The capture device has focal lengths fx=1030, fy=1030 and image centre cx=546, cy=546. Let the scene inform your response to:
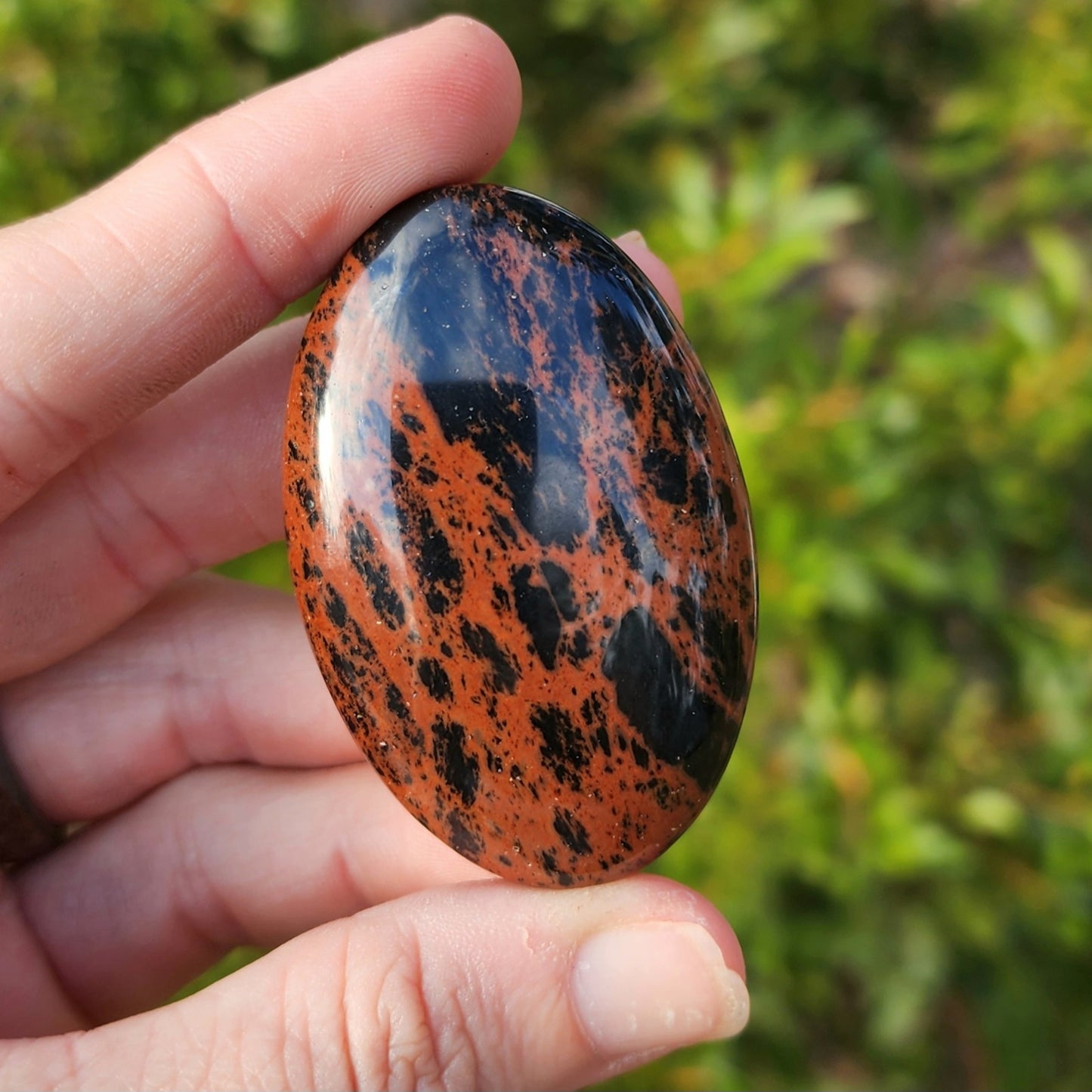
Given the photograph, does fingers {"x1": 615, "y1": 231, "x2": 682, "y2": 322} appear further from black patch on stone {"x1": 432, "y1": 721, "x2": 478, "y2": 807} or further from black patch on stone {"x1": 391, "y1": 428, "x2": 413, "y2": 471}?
black patch on stone {"x1": 432, "y1": 721, "x2": 478, "y2": 807}

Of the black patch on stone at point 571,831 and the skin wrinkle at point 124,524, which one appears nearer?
the black patch on stone at point 571,831

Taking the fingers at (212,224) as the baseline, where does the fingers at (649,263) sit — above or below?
below

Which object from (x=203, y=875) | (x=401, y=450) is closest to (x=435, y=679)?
(x=401, y=450)

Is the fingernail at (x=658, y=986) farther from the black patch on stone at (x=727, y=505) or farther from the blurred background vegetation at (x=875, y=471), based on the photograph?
the blurred background vegetation at (x=875, y=471)

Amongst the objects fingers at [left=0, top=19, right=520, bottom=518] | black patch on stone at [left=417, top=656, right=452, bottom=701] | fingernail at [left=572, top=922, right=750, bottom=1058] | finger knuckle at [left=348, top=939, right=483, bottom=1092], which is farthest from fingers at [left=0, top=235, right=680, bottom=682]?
fingernail at [left=572, top=922, right=750, bottom=1058]

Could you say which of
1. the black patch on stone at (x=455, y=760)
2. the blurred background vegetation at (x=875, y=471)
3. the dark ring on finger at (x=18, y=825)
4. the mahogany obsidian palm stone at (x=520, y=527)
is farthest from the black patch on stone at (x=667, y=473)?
the dark ring on finger at (x=18, y=825)

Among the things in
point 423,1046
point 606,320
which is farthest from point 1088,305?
point 423,1046
